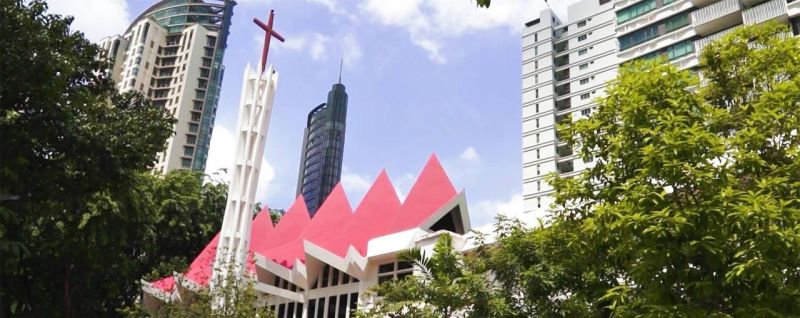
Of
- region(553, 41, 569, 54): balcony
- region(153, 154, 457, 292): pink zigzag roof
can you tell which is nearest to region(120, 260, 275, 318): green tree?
region(153, 154, 457, 292): pink zigzag roof

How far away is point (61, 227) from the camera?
73.5 ft

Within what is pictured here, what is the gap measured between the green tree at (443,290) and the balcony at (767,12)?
31.0m

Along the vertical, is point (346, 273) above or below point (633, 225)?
above

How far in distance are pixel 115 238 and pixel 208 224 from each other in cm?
1320

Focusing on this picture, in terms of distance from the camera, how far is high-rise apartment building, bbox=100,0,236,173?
288ft

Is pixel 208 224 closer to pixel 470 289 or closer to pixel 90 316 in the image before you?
pixel 90 316

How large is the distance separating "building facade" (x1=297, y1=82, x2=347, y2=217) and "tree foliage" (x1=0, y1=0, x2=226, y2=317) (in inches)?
3730

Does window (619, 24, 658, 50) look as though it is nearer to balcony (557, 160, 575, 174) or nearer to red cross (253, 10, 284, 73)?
balcony (557, 160, 575, 174)

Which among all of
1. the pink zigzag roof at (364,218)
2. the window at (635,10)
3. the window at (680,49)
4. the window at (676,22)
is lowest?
the pink zigzag roof at (364,218)

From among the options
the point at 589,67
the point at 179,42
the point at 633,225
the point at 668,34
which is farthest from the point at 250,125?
the point at 179,42

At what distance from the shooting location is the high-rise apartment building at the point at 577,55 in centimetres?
4922

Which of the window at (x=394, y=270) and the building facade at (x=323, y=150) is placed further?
the building facade at (x=323, y=150)

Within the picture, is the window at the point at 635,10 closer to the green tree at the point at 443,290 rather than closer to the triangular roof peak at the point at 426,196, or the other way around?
the triangular roof peak at the point at 426,196

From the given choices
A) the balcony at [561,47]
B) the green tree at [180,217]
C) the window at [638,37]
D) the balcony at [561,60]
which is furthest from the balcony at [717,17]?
the green tree at [180,217]
